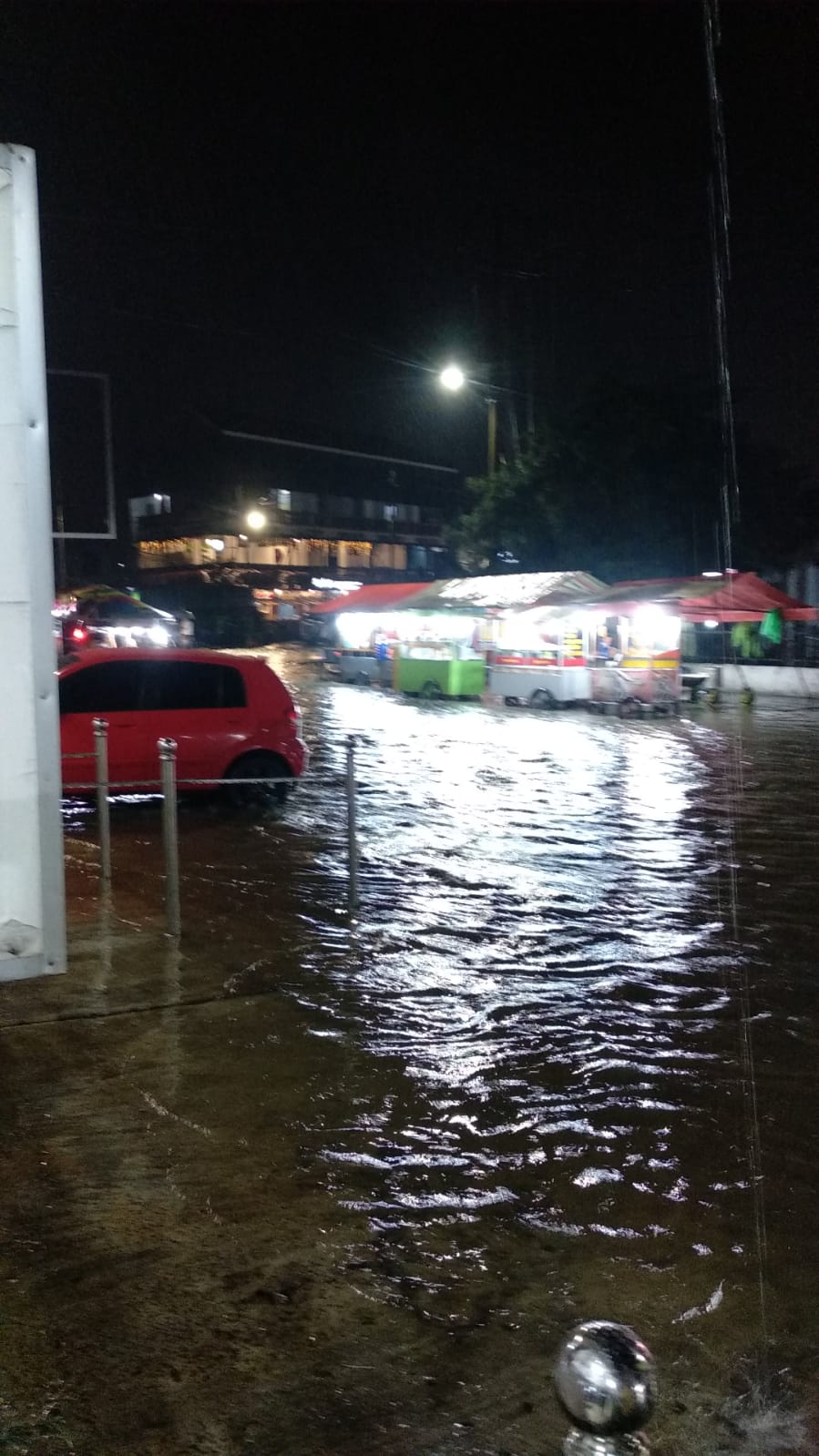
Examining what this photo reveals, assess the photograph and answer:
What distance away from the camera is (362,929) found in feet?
27.3

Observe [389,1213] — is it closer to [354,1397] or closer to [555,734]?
[354,1397]

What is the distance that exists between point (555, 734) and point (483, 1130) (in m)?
15.8

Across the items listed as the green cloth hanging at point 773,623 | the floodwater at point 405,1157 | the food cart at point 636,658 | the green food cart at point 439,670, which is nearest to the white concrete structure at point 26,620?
the floodwater at point 405,1157

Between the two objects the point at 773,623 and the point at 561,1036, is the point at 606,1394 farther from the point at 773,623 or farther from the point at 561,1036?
the point at 773,623

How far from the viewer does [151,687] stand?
12555 millimetres

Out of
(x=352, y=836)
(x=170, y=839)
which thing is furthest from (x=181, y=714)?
(x=170, y=839)

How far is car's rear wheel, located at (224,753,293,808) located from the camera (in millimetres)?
12719

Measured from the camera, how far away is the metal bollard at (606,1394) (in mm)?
2088

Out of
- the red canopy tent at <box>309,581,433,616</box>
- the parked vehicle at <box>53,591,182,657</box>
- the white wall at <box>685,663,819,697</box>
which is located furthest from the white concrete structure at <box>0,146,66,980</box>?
the red canopy tent at <box>309,581,433,616</box>

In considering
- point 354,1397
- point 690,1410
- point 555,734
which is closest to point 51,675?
point 354,1397

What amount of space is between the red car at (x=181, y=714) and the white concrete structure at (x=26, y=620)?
8474 millimetres

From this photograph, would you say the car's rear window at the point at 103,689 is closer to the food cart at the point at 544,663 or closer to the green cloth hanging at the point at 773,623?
the food cart at the point at 544,663

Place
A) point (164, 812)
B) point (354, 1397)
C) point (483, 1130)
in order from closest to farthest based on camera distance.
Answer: point (354, 1397), point (483, 1130), point (164, 812)

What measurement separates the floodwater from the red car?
200 centimetres
